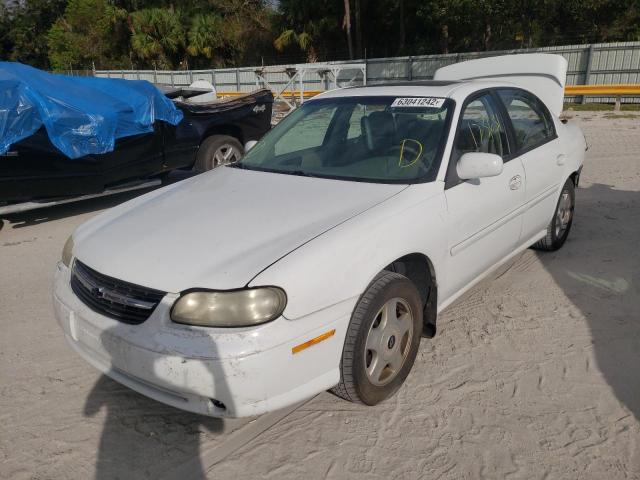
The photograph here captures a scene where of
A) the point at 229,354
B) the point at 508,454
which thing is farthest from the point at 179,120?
the point at 508,454

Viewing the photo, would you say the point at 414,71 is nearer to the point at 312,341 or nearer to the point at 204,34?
the point at 204,34

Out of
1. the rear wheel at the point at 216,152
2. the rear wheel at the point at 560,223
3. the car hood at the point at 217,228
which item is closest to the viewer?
the car hood at the point at 217,228

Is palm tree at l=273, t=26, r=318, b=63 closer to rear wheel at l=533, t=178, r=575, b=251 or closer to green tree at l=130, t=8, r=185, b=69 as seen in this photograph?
green tree at l=130, t=8, r=185, b=69

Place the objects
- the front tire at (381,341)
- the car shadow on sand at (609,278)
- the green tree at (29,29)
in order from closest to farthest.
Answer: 1. the front tire at (381,341)
2. the car shadow on sand at (609,278)
3. the green tree at (29,29)

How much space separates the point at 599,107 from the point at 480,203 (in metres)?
17.8

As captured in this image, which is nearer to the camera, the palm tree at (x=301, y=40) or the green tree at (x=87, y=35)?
the palm tree at (x=301, y=40)

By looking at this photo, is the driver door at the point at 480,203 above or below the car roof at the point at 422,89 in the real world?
below

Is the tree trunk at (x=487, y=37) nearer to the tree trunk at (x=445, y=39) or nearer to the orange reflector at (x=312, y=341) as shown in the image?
the tree trunk at (x=445, y=39)

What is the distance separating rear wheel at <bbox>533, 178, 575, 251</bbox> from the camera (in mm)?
4676

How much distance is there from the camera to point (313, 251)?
2373mm

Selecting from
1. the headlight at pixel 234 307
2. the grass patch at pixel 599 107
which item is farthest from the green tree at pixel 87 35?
the headlight at pixel 234 307

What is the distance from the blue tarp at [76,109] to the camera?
18.2ft

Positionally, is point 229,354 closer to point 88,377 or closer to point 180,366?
point 180,366

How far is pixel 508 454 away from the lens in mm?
2463
